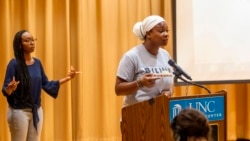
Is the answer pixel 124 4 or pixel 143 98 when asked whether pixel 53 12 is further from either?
pixel 143 98

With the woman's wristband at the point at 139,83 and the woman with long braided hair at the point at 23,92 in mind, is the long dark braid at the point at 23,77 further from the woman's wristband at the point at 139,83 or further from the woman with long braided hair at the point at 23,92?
the woman's wristband at the point at 139,83

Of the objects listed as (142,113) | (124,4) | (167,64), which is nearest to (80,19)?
(124,4)

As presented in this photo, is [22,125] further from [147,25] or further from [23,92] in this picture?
[147,25]

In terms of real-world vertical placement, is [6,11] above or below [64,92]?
above

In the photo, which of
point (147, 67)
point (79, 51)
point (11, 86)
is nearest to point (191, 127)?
point (147, 67)

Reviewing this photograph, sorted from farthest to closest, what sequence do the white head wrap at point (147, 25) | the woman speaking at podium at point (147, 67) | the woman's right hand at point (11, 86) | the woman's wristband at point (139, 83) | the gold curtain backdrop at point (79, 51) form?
the gold curtain backdrop at point (79, 51) → the woman's right hand at point (11, 86) → the white head wrap at point (147, 25) → the woman speaking at podium at point (147, 67) → the woman's wristband at point (139, 83)

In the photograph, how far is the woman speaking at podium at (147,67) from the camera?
A: 2.74 m

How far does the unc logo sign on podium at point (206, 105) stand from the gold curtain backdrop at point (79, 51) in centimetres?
228

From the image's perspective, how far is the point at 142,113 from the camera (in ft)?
8.32

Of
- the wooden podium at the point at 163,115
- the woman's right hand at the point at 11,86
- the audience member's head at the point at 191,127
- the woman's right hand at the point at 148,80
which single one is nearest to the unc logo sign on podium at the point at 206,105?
the wooden podium at the point at 163,115

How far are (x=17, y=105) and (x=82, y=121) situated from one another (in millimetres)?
1359

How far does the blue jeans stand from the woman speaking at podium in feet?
3.50

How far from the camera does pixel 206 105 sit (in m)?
2.52

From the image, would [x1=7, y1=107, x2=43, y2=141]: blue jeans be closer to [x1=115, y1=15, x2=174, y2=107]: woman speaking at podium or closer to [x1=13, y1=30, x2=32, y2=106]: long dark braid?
[x1=13, y1=30, x2=32, y2=106]: long dark braid
